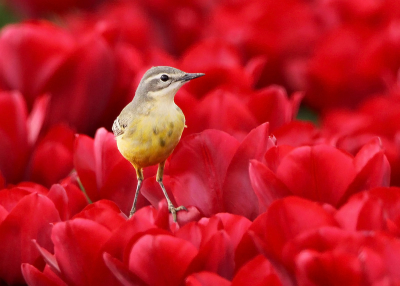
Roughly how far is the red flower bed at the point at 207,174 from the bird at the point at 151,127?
0.03 metres

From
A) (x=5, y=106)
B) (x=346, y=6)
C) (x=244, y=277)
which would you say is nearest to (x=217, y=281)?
(x=244, y=277)

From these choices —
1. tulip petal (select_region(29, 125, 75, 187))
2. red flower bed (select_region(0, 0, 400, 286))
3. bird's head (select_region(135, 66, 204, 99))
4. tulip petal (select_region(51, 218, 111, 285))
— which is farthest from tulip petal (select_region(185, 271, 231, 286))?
tulip petal (select_region(29, 125, 75, 187))

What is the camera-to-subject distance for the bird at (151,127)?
81 centimetres

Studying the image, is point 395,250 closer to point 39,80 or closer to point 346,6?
point 39,80

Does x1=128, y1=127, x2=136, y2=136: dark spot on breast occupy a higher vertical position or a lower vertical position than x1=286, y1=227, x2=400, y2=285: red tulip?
higher

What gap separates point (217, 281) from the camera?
60 centimetres

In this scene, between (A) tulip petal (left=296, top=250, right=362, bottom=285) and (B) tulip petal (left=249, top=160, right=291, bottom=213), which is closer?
(A) tulip petal (left=296, top=250, right=362, bottom=285)

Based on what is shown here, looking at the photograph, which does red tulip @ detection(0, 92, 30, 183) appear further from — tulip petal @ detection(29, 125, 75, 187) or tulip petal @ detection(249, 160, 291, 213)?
tulip petal @ detection(249, 160, 291, 213)

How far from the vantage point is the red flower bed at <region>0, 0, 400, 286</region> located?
0.62 meters

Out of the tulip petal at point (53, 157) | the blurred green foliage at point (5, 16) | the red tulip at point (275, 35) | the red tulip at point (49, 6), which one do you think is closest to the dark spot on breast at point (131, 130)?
the tulip petal at point (53, 157)

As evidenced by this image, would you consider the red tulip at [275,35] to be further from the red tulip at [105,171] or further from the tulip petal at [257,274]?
the tulip petal at [257,274]

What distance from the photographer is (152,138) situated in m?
0.83

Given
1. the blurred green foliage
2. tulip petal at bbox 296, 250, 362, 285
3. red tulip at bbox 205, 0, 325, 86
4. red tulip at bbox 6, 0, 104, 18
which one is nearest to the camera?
tulip petal at bbox 296, 250, 362, 285

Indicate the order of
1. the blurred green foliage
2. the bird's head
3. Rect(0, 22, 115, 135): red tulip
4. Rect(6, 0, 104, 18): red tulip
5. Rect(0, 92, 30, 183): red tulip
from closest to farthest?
the bird's head
Rect(0, 92, 30, 183): red tulip
Rect(0, 22, 115, 135): red tulip
Rect(6, 0, 104, 18): red tulip
the blurred green foliage
